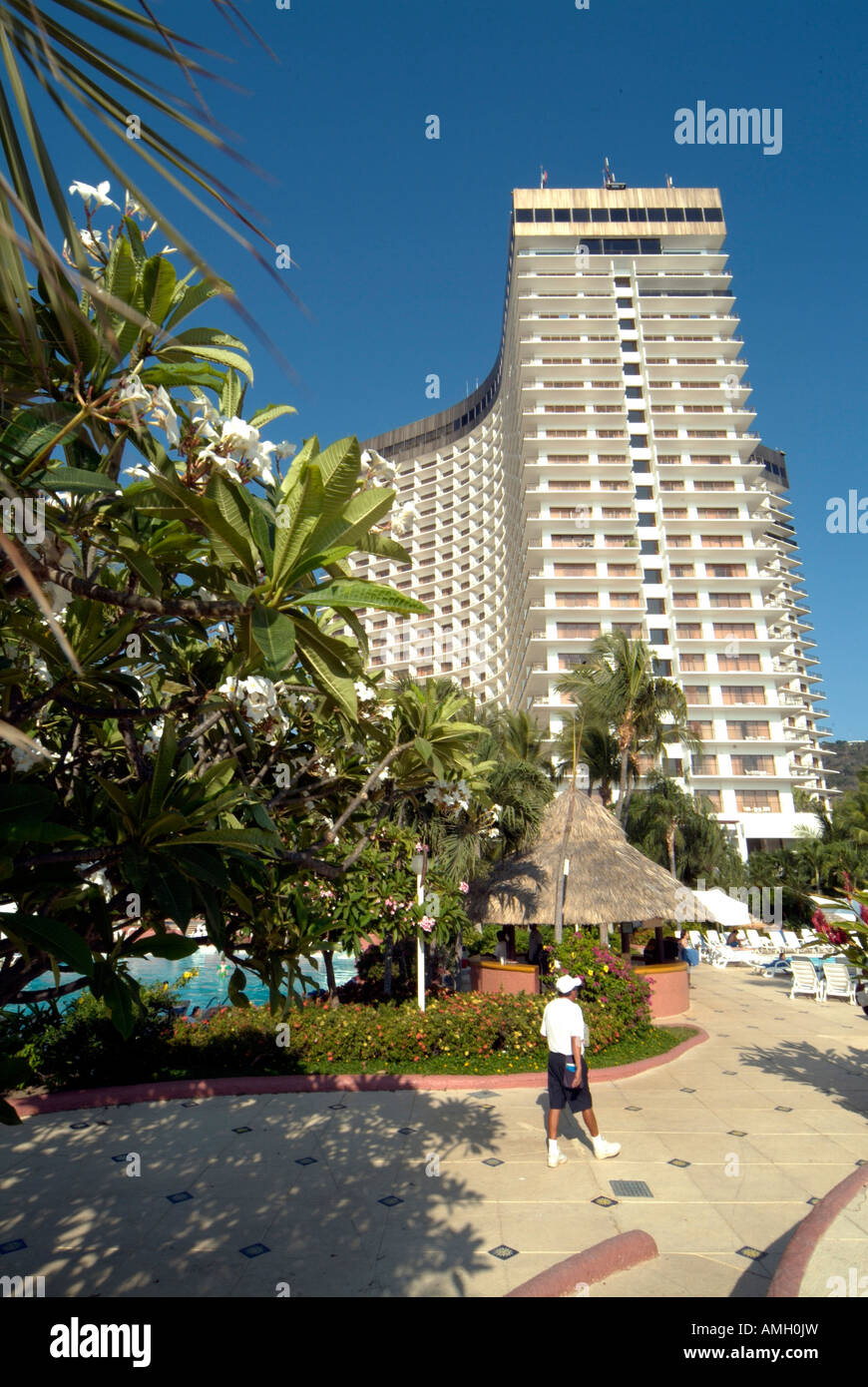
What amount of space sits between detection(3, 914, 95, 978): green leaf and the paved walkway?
355 centimetres

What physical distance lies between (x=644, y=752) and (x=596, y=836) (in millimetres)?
9026

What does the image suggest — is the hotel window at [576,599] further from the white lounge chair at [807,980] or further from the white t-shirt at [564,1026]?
the white t-shirt at [564,1026]

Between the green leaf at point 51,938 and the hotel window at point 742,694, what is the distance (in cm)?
5465

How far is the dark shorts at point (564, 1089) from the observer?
6.51 metres

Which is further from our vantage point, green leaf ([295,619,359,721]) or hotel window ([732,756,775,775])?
hotel window ([732,756,775,775])

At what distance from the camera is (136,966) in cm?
2908

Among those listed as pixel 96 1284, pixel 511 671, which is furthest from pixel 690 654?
pixel 96 1284

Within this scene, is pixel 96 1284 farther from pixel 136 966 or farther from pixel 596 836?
pixel 136 966

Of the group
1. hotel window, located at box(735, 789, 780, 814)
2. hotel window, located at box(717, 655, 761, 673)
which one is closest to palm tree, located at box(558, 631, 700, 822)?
hotel window, located at box(735, 789, 780, 814)

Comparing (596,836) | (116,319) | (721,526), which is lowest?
(596,836)

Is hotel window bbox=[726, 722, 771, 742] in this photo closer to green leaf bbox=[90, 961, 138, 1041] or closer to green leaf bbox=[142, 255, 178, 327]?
green leaf bbox=[90, 961, 138, 1041]

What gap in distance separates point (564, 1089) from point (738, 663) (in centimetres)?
5100

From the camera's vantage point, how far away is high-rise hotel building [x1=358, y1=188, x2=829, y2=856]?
52125mm

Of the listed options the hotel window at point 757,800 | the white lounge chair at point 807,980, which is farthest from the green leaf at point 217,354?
the hotel window at point 757,800
